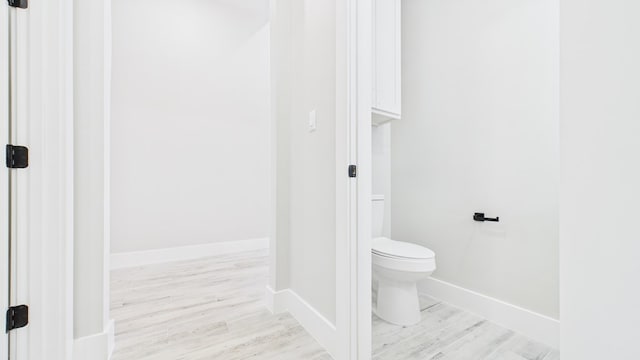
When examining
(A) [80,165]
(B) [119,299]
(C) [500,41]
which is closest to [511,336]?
(C) [500,41]

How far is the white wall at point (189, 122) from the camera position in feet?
8.29

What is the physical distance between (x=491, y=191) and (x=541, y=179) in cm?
27

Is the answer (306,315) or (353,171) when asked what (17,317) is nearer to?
(306,315)

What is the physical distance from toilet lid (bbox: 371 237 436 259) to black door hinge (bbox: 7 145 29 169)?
5.48ft

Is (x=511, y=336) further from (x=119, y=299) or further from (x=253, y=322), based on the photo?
(x=119, y=299)

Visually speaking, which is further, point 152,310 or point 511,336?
point 152,310

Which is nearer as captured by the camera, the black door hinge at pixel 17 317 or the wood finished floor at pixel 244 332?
the black door hinge at pixel 17 317

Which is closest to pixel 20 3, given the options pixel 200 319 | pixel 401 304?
pixel 200 319

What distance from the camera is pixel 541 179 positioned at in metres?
1.47

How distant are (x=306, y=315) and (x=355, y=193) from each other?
2.63 feet

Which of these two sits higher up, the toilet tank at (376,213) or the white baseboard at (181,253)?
the toilet tank at (376,213)

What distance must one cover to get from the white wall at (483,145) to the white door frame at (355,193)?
102cm

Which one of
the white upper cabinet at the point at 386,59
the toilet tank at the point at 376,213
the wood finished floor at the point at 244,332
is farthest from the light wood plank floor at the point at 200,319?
the white upper cabinet at the point at 386,59

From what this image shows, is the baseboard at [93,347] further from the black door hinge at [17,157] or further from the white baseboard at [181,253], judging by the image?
the white baseboard at [181,253]
